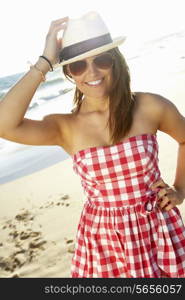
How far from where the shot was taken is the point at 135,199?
2.01 meters

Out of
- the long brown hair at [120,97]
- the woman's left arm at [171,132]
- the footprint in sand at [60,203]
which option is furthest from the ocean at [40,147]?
the footprint in sand at [60,203]

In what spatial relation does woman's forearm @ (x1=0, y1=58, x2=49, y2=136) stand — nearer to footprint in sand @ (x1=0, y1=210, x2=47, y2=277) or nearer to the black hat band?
the black hat band

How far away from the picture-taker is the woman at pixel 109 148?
6.52ft

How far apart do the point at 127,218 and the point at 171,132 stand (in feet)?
1.94

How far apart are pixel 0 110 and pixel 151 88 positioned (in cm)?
1248

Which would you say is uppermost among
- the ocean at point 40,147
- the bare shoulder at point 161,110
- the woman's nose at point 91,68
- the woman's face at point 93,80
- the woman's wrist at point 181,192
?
the woman's nose at point 91,68

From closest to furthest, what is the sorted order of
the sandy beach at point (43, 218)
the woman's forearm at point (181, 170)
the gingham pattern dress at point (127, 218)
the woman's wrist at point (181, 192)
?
1. the gingham pattern dress at point (127, 218)
2. the woman's wrist at point (181, 192)
3. the woman's forearm at point (181, 170)
4. the sandy beach at point (43, 218)

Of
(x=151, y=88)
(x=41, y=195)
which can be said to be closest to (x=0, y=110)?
(x=41, y=195)

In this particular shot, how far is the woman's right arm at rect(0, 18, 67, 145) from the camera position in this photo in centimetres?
199

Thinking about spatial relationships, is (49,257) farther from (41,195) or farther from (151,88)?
(151,88)

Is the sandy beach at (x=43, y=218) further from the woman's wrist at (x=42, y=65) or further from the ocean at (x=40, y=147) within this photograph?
the woman's wrist at (x=42, y=65)

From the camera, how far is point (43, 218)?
5.74 m

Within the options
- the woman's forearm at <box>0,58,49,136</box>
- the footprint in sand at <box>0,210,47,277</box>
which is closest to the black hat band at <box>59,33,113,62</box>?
the woman's forearm at <box>0,58,49,136</box>

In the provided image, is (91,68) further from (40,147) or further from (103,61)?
(40,147)
